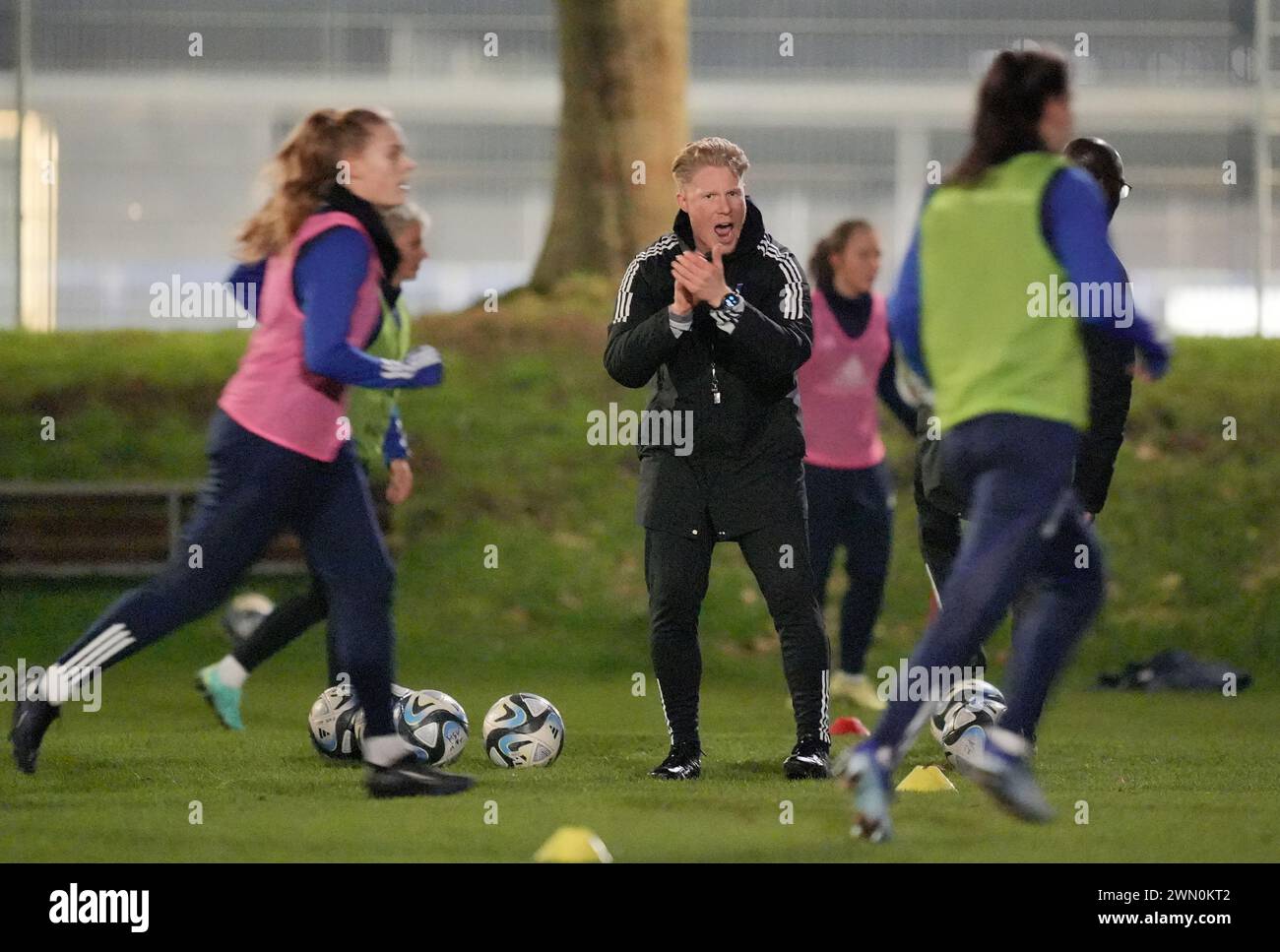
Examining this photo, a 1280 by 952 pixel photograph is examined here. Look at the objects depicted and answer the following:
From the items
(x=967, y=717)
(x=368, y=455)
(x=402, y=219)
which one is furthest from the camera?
(x=368, y=455)

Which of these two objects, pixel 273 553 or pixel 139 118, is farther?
pixel 139 118

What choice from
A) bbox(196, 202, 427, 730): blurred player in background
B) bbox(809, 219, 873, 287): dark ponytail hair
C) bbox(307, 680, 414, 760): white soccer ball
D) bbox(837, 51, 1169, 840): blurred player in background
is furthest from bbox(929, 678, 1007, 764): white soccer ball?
bbox(809, 219, 873, 287): dark ponytail hair

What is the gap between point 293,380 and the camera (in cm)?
608

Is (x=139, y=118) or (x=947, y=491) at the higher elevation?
(x=139, y=118)

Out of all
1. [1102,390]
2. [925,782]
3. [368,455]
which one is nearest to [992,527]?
[925,782]

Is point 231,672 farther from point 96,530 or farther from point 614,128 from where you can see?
point 614,128

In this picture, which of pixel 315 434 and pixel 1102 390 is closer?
pixel 315 434

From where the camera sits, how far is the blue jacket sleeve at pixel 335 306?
5.96 meters

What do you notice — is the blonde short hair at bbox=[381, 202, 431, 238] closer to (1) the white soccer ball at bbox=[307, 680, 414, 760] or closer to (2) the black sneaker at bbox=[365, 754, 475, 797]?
(1) the white soccer ball at bbox=[307, 680, 414, 760]

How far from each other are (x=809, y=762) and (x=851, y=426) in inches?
115

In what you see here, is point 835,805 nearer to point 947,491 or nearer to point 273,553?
point 947,491
